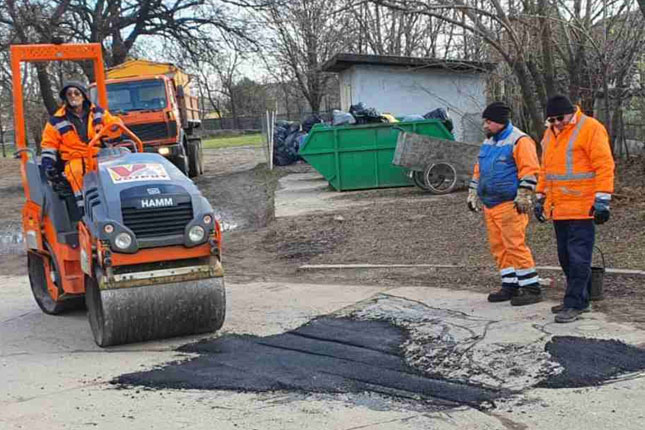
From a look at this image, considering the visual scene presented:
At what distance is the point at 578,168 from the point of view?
19.4 ft

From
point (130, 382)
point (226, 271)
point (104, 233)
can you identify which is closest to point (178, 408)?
point (130, 382)

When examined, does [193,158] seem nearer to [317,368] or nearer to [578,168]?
[578,168]

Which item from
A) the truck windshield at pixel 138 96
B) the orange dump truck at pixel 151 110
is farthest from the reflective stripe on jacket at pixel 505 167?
the truck windshield at pixel 138 96

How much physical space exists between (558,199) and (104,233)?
3443mm

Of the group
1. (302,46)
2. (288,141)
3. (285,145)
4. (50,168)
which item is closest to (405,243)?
(50,168)

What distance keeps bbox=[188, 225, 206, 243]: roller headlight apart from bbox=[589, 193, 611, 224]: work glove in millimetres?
2899

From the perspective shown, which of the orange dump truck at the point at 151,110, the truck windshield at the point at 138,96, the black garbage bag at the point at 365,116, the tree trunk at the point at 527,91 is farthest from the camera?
the truck windshield at the point at 138,96

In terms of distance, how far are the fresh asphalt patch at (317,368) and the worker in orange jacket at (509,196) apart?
1.24m

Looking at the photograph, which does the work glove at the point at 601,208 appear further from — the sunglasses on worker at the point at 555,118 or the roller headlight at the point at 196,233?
the roller headlight at the point at 196,233

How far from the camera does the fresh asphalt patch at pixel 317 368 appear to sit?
4598mm

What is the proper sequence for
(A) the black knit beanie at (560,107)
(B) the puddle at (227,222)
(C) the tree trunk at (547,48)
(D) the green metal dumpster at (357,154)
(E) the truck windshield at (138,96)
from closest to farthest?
(A) the black knit beanie at (560,107) → (C) the tree trunk at (547,48) → (B) the puddle at (227,222) → (D) the green metal dumpster at (357,154) → (E) the truck windshield at (138,96)

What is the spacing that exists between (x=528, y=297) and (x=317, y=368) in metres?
2.22

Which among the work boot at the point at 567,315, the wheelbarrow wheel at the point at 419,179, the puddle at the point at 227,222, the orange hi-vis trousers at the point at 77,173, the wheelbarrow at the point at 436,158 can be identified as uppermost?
the orange hi-vis trousers at the point at 77,173

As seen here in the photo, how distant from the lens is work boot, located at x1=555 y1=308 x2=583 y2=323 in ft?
18.9
